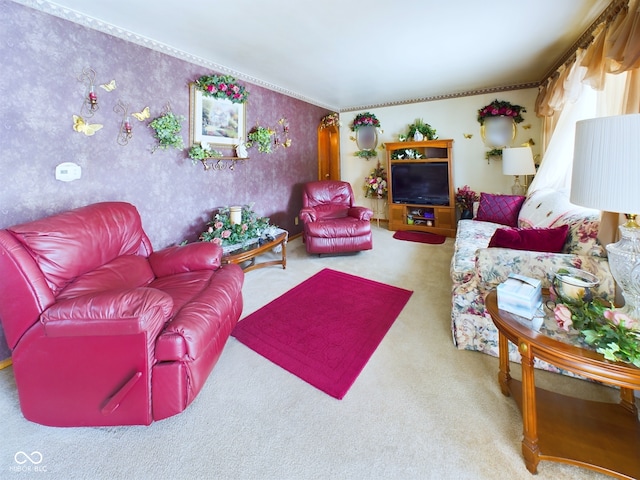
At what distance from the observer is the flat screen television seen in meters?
4.95

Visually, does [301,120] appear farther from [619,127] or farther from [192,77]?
[619,127]

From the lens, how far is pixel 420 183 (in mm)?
5129

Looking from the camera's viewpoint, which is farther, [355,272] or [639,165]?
[355,272]

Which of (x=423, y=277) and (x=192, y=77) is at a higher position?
(x=192, y=77)

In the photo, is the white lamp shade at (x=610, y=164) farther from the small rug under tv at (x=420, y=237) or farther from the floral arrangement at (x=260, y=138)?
the small rug under tv at (x=420, y=237)

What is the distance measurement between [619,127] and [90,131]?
3.20 m

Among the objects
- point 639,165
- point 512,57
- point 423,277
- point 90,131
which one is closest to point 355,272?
point 423,277

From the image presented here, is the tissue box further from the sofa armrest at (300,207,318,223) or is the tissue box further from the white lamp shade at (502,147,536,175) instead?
the white lamp shade at (502,147,536,175)

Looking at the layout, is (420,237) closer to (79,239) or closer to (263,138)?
(263,138)

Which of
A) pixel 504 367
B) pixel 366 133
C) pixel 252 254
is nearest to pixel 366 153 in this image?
pixel 366 133

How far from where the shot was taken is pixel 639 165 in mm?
934

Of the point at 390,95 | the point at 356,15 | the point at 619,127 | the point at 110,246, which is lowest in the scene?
the point at 110,246

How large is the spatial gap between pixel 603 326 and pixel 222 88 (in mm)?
3703

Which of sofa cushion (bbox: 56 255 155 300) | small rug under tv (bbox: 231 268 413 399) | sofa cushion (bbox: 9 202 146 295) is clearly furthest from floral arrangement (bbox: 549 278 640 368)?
sofa cushion (bbox: 9 202 146 295)
